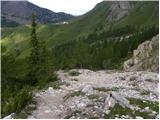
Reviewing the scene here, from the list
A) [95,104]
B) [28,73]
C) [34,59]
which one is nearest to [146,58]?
[34,59]

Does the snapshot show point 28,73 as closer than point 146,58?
Yes

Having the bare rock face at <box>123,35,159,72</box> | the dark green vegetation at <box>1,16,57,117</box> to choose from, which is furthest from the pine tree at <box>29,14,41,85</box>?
the bare rock face at <box>123,35,159,72</box>

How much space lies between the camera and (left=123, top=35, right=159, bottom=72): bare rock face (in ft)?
224

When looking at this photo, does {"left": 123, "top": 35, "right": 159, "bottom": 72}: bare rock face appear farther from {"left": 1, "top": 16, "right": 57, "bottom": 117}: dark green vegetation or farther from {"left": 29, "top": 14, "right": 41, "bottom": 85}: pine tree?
{"left": 29, "top": 14, "right": 41, "bottom": 85}: pine tree

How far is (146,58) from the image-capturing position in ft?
245

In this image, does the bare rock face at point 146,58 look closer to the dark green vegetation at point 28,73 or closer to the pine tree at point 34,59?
the dark green vegetation at point 28,73

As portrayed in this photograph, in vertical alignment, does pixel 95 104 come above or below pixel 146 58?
above

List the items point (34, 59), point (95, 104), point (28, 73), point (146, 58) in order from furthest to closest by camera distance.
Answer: point (146, 58) → point (34, 59) → point (28, 73) → point (95, 104)

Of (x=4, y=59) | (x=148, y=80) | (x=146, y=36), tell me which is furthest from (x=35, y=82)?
(x=146, y=36)

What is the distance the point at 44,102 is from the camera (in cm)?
2911

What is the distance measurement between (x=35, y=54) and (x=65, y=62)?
46.2 metres

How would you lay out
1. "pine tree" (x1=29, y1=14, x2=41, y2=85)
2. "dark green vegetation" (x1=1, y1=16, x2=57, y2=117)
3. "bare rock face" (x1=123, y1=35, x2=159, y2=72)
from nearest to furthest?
"dark green vegetation" (x1=1, y1=16, x2=57, y2=117)
"pine tree" (x1=29, y1=14, x2=41, y2=85)
"bare rock face" (x1=123, y1=35, x2=159, y2=72)

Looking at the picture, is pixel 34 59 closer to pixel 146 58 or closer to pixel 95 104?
pixel 95 104

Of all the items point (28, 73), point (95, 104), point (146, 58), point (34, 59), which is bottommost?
point (146, 58)
